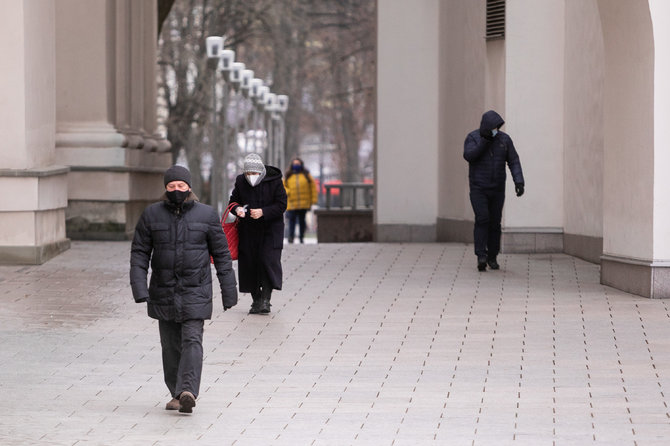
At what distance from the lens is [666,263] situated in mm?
13383

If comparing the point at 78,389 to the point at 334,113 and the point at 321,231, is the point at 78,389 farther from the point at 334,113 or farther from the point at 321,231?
the point at 334,113

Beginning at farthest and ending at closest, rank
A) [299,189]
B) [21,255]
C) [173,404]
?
[299,189] < [21,255] < [173,404]

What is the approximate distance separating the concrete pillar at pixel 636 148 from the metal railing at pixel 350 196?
1886 centimetres

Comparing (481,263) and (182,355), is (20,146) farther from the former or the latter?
(182,355)

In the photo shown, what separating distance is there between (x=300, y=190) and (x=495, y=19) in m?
10.4

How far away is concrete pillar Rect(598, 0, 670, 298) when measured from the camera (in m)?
13.4

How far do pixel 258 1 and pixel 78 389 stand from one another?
32.9 meters

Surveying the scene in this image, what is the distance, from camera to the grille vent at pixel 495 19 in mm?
19203

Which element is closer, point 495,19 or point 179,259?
point 179,259

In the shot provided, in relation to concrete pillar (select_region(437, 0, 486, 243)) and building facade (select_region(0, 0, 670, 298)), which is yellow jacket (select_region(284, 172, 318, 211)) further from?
concrete pillar (select_region(437, 0, 486, 243))

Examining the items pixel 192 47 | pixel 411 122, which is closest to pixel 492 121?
pixel 411 122

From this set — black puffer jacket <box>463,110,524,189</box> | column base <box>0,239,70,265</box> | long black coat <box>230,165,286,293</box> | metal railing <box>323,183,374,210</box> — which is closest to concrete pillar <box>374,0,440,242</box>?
black puffer jacket <box>463,110,524,189</box>

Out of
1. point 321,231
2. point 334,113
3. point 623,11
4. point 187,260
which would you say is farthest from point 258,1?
point 187,260

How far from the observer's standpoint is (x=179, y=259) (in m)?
8.39
